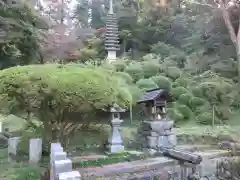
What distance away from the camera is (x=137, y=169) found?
779 centimetres

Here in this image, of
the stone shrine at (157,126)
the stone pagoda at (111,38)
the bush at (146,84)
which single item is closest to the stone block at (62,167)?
the stone shrine at (157,126)

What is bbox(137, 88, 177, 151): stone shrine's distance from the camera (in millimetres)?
10266

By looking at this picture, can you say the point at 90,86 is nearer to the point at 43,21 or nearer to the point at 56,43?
the point at 43,21

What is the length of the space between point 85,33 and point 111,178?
19352 millimetres

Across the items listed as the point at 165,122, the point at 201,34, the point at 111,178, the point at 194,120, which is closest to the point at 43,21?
the point at 165,122

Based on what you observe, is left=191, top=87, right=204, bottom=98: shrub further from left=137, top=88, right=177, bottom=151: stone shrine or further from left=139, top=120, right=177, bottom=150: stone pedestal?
left=139, top=120, right=177, bottom=150: stone pedestal

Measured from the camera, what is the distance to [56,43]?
19875 mm

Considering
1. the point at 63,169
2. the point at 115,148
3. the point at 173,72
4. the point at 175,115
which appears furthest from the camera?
the point at 173,72

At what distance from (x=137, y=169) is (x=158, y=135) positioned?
2.72 meters

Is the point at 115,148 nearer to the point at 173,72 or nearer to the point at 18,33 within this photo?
the point at 18,33

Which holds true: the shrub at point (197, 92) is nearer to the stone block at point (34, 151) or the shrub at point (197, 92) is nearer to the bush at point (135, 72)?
the bush at point (135, 72)

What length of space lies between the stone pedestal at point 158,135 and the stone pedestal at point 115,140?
1.06 metres

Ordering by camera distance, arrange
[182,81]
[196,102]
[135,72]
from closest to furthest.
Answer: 1. [196,102]
2. [135,72]
3. [182,81]

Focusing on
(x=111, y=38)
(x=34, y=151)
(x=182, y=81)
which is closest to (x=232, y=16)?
(x=182, y=81)
